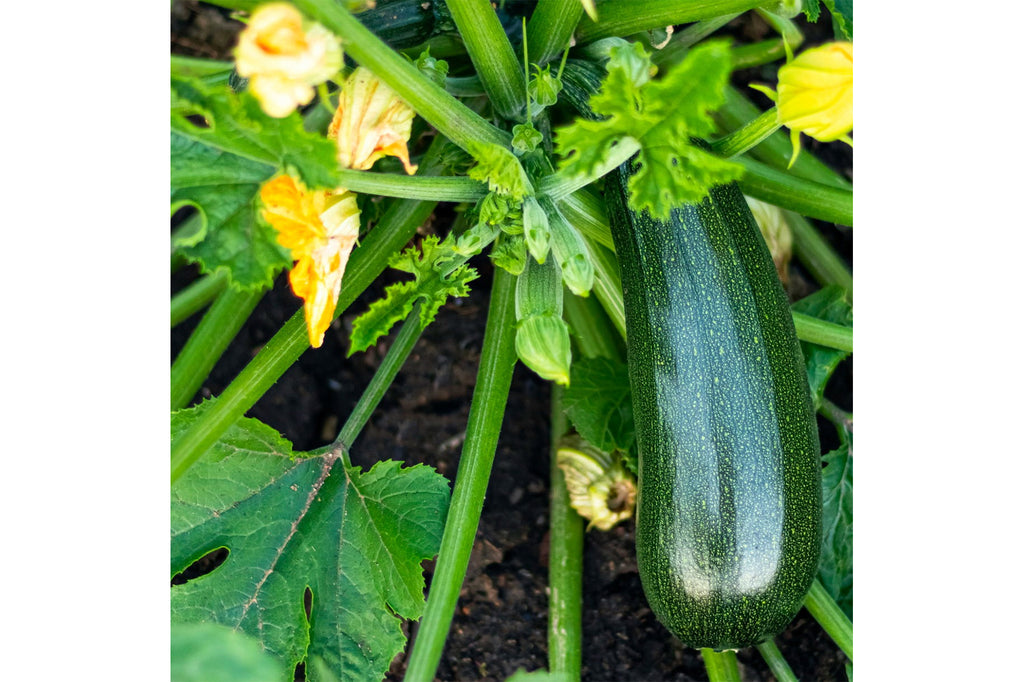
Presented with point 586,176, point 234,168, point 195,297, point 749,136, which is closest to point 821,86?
point 749,136

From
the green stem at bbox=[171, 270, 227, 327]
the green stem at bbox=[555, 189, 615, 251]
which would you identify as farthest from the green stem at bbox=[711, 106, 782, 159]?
the green stem at bbox=[171, 270, 227, 327]

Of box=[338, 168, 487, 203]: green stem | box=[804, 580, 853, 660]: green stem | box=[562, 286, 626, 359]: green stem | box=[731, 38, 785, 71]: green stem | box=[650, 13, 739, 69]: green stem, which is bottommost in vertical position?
box=[804, 580, 853, 660]: green stem

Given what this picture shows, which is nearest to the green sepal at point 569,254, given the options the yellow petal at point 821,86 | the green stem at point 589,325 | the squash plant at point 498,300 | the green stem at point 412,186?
the squash plant at point 498,300

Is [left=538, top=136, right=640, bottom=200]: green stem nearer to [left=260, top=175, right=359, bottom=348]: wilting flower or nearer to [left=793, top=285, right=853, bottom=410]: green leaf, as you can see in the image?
[left=260, top=175, right=359, bottom=348]: wilting flower

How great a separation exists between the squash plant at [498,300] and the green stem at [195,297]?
1.05 feet

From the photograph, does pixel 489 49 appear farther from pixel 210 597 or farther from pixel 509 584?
pixel 509 584

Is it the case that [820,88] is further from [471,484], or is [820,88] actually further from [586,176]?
[471,484]

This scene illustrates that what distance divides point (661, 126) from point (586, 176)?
19cm

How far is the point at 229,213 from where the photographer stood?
1.24 meters

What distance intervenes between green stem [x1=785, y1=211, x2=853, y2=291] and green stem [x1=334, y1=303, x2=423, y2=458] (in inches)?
37.2

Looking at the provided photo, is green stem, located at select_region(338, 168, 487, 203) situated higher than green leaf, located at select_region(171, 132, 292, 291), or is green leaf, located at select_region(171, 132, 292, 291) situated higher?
green stem, located at select_region(338, 168, 487, 203)

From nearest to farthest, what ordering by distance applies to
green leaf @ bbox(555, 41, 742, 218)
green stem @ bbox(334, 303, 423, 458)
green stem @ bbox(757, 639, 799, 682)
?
green leaf @ bbox(555, 41, 742, 218) → green stem @ bbox(334, 303, 423, 458) → green stem @ bbox(757, 639, 799, 682)

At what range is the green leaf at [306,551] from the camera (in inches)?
62.4

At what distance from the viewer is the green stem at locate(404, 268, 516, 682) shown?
1459 millimetres
